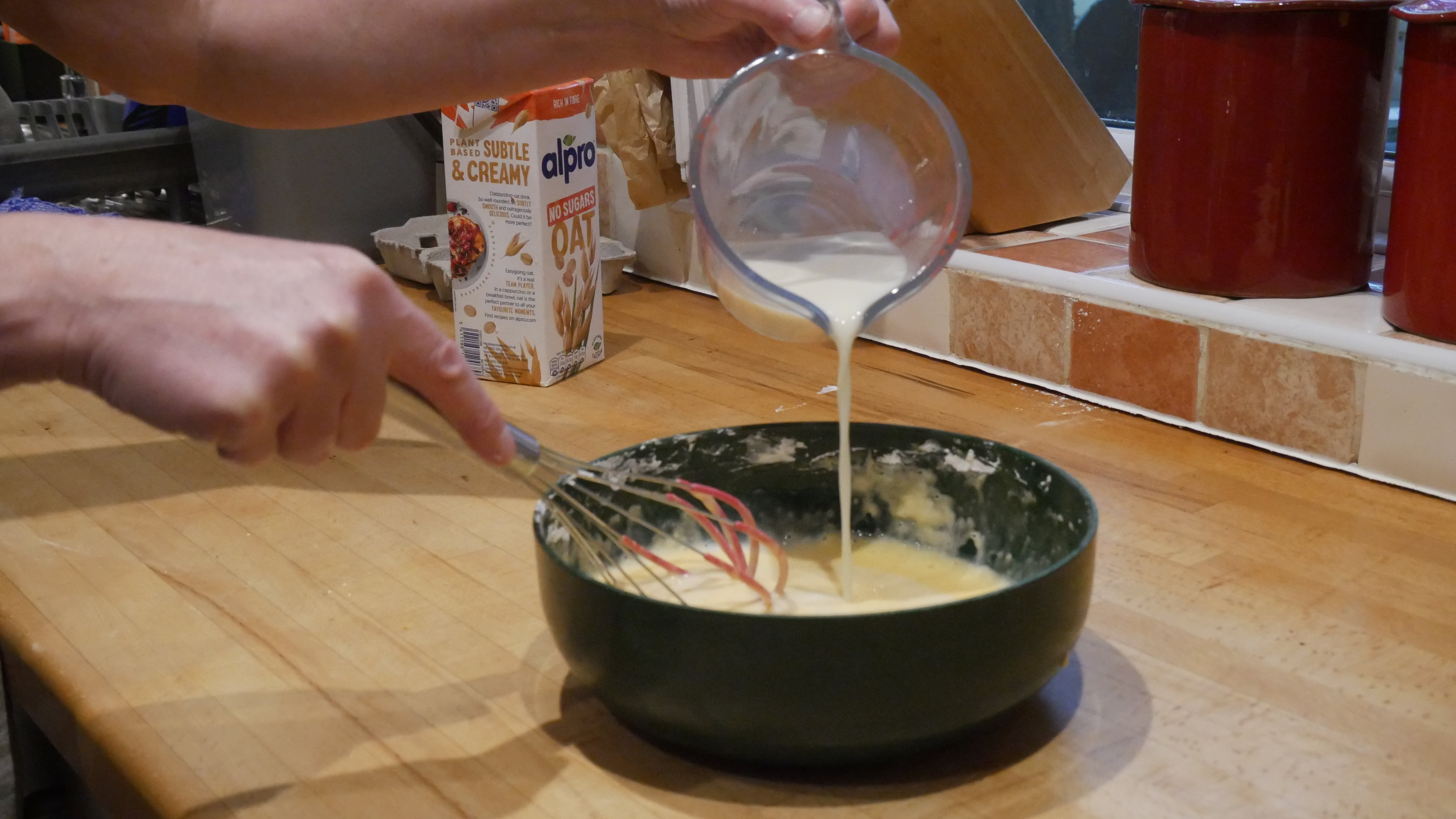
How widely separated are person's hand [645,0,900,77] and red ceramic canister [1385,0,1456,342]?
12.5 inches

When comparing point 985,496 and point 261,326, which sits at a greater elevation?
point 261,326

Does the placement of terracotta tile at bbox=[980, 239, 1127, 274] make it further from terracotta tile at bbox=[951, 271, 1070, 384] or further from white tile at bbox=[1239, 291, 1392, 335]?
white tile at bbox=[1239, 291, 1392, 335]

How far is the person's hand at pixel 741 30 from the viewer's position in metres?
0.65

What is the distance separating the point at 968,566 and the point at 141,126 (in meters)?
1.16

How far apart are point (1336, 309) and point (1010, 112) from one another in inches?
12.9

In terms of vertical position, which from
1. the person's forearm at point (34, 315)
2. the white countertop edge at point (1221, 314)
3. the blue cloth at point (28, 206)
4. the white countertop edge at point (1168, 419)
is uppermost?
the person's forearm at point (34, 315)

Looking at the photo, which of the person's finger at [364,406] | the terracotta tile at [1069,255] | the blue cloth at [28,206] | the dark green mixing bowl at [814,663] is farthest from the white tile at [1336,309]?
the blue cloth at [28,206]

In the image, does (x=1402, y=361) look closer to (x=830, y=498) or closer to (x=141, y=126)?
(x=830, y=498)

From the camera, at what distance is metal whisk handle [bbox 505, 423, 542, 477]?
53 cm

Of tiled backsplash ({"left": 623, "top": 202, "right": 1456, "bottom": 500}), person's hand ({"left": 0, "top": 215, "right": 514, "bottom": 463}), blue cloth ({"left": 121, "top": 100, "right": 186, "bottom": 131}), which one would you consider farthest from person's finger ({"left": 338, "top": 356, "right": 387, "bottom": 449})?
blue cloth ({"left": 121, "top": 100, "right": 186, "bottom": 131})

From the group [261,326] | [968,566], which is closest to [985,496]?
[968,566]

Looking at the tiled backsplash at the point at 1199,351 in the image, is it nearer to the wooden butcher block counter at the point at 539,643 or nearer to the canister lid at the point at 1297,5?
the wooden butcher block counter at the point at 539,643

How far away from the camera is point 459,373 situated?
1.53ft

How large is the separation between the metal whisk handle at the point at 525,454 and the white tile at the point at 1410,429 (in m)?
0.55
